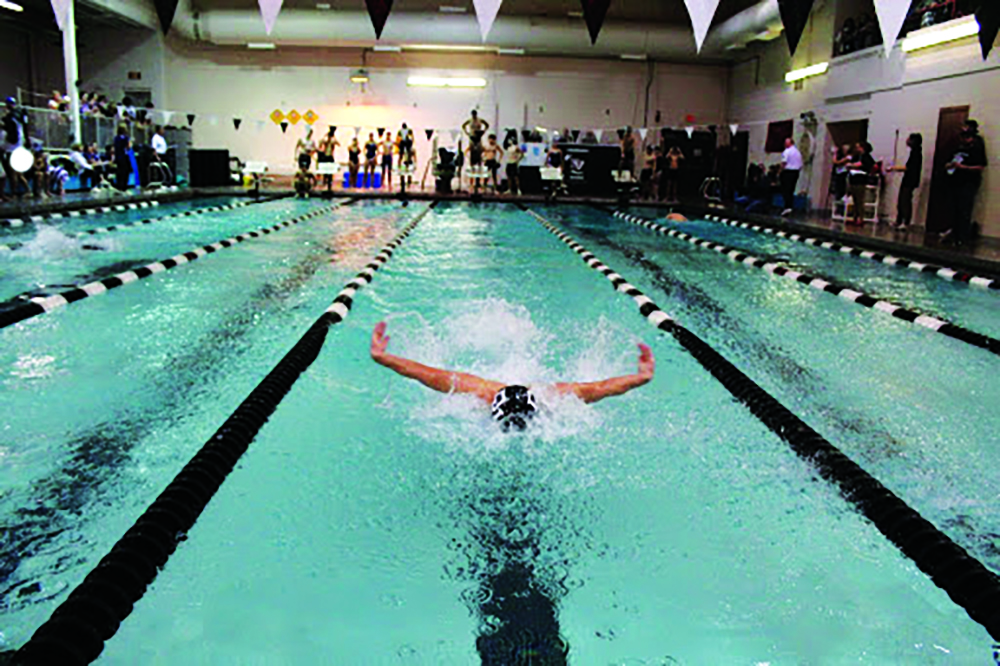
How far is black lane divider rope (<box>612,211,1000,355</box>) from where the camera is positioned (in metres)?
5.78

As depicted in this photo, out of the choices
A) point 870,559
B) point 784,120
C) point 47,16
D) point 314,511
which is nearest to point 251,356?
point 314,511

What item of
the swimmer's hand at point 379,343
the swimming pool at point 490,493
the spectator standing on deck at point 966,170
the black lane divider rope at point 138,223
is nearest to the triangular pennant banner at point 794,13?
the swimming pool at point 490,493

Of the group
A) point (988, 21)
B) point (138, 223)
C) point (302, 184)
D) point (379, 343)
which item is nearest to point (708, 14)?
point (988, 21)

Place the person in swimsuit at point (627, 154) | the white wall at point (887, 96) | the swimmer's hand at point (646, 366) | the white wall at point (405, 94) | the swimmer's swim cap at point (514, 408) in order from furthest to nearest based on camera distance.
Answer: the white wall at point (405, 94) < the person in swimsuit at point (627, 154) < the white wall at point (887, 96) < the swimmer's hand at point (646, 366) < the swimmer's swim cap at point (514, 408)

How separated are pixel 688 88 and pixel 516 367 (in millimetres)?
21960

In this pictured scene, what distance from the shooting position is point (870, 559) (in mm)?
2662

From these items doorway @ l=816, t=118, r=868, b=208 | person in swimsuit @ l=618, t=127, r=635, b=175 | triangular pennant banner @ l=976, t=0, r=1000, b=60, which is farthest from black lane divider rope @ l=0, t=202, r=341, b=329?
doorway @ l=816, t=118, r=868, b=208

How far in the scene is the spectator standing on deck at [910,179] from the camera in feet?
40.8

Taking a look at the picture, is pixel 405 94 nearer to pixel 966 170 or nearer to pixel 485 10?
pixel 966 170

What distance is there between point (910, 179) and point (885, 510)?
1159 cm

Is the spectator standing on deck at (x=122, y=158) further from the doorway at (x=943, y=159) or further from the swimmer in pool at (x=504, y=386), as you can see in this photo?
the doorway at (x=943, y=159)

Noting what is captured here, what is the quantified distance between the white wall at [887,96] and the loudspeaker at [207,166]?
14.1 metres

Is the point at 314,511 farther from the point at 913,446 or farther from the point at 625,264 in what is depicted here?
the point at 625,264

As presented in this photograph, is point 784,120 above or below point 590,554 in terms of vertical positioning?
above
